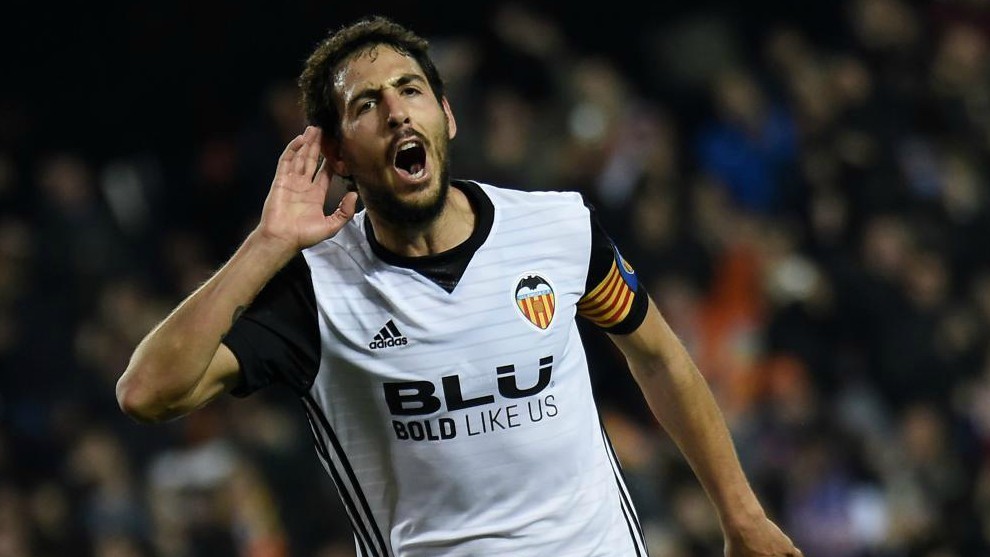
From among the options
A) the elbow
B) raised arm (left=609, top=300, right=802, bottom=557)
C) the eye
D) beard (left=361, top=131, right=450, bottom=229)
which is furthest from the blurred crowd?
the elbow

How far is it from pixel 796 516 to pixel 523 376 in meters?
4.78

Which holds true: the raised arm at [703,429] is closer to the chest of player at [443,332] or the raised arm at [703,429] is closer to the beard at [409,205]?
the chest of player at [443,332]

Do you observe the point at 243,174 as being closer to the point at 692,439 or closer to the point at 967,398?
the point at 967,398

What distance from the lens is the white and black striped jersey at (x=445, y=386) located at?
342 cm

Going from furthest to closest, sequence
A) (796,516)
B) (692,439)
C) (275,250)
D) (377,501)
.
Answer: (796,516)
(692,439)
(377,501)
(275,250)

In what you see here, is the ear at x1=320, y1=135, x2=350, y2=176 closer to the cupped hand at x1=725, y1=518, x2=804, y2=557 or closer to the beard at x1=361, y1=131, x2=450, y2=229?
the beard at x1=361, y1=131, x2=450, y2=229

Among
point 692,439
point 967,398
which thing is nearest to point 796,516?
point 967,398

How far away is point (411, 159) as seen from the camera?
139 inches

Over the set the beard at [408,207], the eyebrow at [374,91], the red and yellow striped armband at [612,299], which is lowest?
the red and yellow striped armband at [612,299]

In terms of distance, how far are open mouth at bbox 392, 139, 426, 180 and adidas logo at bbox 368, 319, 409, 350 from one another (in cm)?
33

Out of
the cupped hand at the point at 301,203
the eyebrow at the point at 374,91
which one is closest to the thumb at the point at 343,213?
the cupped hand at the point at 301,203

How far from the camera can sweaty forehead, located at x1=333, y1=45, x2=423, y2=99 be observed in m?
3.52

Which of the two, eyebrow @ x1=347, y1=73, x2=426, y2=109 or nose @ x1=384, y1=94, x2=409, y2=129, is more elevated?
eyebrow @ x1=347, y1=73, x2=426, y2=109

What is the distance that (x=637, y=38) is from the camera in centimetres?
1054
